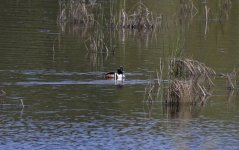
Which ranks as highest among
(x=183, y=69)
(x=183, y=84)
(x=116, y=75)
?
(x=183, y=69)

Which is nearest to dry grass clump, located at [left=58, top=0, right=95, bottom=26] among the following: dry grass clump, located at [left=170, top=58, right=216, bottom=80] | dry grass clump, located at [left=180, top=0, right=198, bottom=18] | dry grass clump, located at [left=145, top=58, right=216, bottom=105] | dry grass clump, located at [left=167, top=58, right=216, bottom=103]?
dry grass clump, located at [left=180, top=0, right=198, bottom=18]

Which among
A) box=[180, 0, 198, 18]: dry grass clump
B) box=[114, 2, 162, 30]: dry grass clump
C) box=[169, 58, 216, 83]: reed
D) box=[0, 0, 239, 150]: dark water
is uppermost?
box=[180, 0, 198, 18]: dry grass clump

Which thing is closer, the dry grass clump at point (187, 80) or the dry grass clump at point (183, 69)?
the dry grass clump at point (187, 80)

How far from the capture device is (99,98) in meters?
25.4

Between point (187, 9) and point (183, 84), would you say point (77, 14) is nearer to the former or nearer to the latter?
point (187, 9)

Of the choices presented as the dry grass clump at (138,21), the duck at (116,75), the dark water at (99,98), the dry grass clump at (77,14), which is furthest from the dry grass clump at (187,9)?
the duck at (116,75)

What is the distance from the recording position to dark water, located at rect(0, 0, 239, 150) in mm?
20688

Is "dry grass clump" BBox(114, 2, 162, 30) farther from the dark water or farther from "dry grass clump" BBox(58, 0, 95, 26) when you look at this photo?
"dry grass clump" BBox(58, 0, 95, 26)

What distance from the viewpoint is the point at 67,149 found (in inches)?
766

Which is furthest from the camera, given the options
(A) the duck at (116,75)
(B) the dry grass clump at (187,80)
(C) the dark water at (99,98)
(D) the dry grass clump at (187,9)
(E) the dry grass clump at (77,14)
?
(D) the dry grass clump at (187,9)

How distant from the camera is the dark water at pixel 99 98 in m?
20.7

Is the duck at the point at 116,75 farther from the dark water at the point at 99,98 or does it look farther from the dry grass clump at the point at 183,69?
the dry grass clump at the point at 183,69

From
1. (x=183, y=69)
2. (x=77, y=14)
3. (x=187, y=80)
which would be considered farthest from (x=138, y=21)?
(x=187, y=80)

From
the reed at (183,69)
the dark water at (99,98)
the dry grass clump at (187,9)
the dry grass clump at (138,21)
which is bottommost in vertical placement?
the dark water at (99,98)
